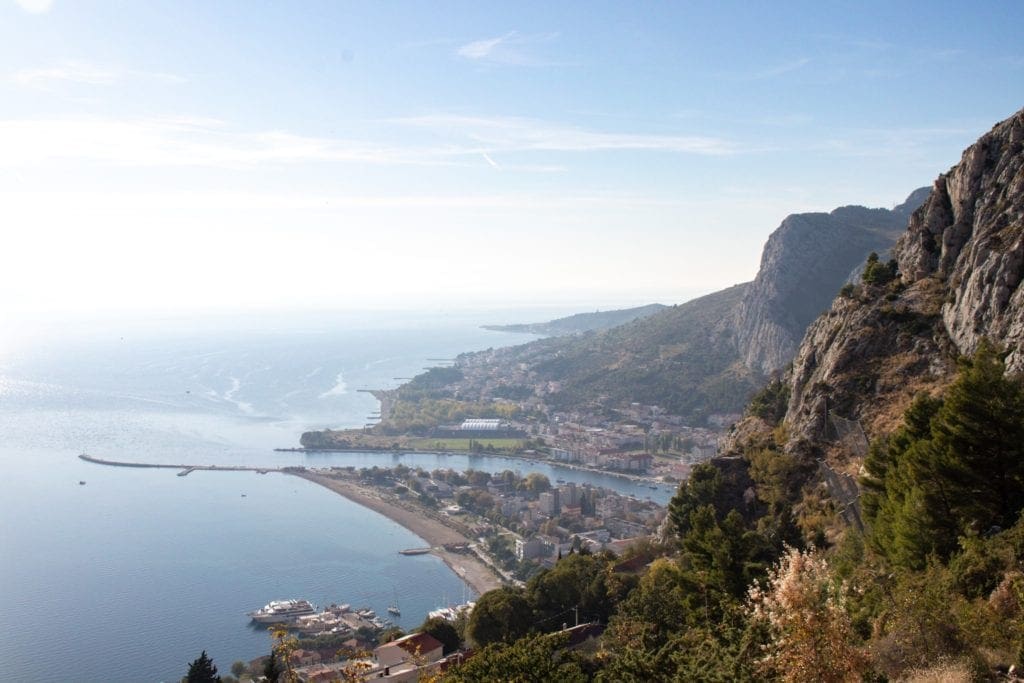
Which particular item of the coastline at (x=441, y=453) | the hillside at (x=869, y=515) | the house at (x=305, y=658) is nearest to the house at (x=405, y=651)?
the hillside at (x=869, y=515)

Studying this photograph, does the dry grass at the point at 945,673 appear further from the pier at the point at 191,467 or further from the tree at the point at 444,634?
the pier at the point at 191,467

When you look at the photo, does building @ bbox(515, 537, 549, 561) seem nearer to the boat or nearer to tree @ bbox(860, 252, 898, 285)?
the boat

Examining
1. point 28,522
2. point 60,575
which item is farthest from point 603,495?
point 28,522

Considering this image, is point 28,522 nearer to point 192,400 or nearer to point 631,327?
point 192,400

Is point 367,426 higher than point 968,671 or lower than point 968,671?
lower

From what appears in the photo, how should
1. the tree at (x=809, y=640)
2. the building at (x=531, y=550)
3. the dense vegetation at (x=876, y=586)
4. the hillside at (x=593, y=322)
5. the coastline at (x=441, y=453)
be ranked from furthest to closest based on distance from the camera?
the hillside at (x=593, y=322)
the coastline at (x=441, y=453)
the building at (x=531, y=550)
the dense vegetation at (x=876, y=586)
the tree at (x=809, y=640)

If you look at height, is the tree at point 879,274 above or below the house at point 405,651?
above

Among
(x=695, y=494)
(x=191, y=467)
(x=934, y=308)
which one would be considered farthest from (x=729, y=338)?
(x=695, y=494)
